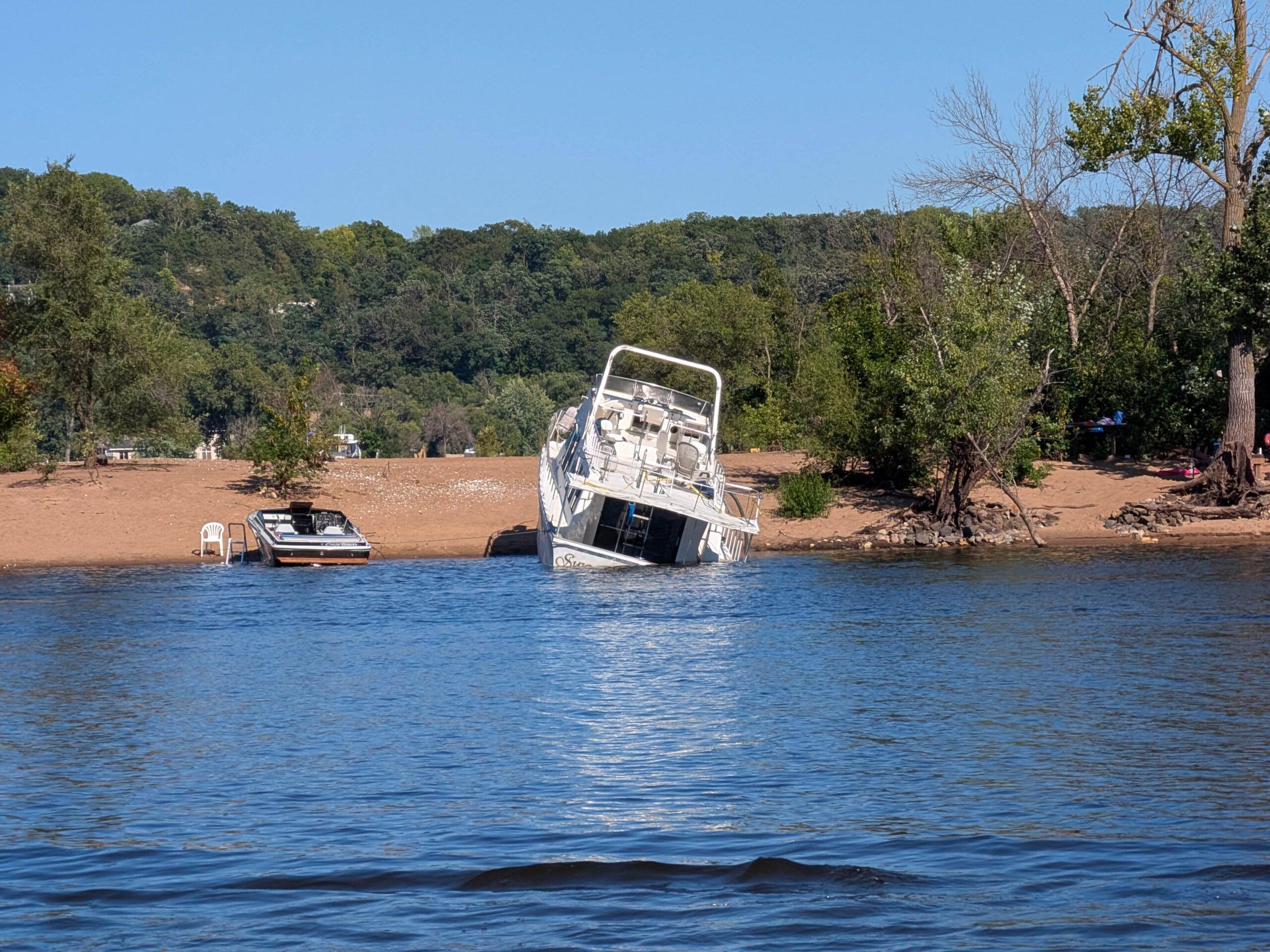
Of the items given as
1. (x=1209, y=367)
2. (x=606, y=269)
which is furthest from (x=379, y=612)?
(x=606, y=269)

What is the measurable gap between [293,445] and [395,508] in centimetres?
402

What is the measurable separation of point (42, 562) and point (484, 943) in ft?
114

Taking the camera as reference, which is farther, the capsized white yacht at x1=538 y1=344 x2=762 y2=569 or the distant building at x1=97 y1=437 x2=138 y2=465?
the distant building at x1=97 y1=437 x2=138 y2=465

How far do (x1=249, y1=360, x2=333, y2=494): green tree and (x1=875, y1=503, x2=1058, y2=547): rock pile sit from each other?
18.8 metres

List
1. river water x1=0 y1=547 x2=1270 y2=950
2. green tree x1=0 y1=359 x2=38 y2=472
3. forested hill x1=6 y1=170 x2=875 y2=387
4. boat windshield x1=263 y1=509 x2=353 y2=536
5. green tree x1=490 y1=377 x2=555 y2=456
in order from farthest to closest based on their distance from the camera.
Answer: forested hill x1=6 y1=170 x2=875 y2=387 → green tree x1=490 y1=377 x2=555 y2=456 → green tree x1=0 y1=359 x2=38 y2=472 → boat windshield x1=263 y1=509 x2=353 y2=536 → river water x1=0 y1=547 x2=1270 y2=950

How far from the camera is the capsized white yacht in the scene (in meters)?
33.2

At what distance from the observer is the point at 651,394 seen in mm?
37844

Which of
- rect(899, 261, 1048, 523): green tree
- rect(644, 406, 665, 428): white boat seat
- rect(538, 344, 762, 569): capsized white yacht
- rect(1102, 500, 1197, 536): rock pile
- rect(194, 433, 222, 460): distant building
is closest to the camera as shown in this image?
rect(538, 344, 762, 569): capsized white yacht

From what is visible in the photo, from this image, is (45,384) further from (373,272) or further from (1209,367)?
(373,272)

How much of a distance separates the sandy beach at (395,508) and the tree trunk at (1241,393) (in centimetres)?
271

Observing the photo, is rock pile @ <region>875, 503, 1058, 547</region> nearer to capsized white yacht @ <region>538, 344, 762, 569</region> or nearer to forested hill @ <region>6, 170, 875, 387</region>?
capsized white yacht @ <region>538, 344, 762, 569</region>

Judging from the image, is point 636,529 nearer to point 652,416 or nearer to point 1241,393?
point 652,416

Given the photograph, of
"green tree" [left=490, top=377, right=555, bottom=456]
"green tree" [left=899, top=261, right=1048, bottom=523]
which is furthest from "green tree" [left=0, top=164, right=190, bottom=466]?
"green tree" [left=490, top=377, right=555, bottom=456]

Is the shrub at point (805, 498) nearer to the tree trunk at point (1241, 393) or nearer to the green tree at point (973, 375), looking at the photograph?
the green tree at point (973, 375)
